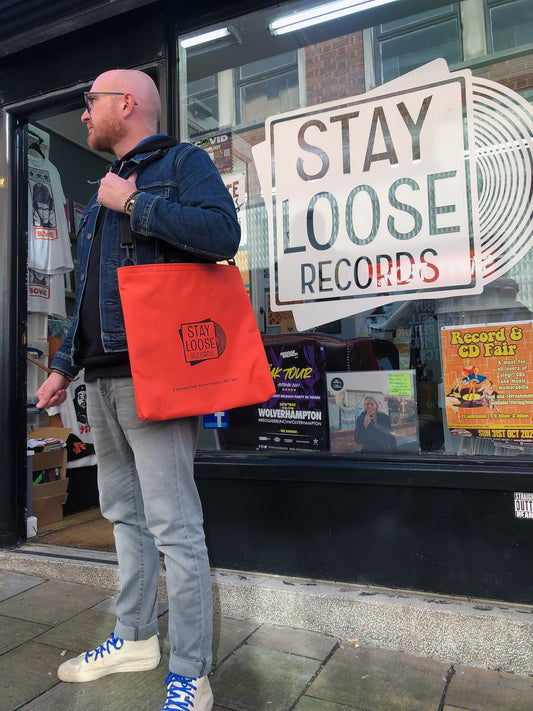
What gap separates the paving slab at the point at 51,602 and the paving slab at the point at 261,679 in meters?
0.93

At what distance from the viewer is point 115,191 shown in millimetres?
1706

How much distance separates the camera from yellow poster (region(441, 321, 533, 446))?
92.9 inches

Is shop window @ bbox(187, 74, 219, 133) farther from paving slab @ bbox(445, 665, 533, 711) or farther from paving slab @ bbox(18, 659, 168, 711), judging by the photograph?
paving slab @ bbox(445, 665, 533, 711)

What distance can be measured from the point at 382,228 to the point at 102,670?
7.10 ft

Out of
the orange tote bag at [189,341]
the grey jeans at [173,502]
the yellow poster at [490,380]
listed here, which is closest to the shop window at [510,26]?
the yellow poster at [490,380]

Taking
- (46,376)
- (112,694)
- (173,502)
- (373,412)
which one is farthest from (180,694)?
(46,376)

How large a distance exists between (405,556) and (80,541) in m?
2.17

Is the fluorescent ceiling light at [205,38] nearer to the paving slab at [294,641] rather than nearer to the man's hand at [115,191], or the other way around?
the man's hand at [115,191]

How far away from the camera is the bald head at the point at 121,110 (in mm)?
1889

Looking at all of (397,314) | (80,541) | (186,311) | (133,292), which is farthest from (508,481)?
(80,541)

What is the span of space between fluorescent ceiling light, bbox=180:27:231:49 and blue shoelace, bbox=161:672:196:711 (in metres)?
3.02

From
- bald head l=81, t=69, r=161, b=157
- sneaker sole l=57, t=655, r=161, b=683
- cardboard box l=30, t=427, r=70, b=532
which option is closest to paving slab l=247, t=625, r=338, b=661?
sneaker sole l=57, t=655, r=161, b=683

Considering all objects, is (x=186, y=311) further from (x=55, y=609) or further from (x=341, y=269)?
(x=55, y=609)

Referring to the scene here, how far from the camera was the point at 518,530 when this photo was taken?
2.23 m
